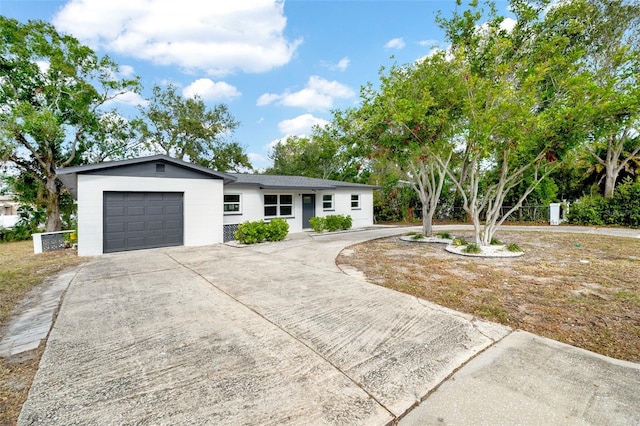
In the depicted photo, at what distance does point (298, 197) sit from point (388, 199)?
814cm

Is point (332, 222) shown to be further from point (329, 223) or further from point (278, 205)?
point (278, 205)

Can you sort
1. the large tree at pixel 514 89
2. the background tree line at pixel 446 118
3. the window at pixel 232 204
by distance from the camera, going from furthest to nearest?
the window at pixel 232 204, the background tree line at pixel 446 118, the large tree at pixel 514 89

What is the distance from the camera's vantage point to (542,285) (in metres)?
5.10

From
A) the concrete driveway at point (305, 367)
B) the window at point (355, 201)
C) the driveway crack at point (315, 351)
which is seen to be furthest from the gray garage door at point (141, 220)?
the window at point (355, 201)

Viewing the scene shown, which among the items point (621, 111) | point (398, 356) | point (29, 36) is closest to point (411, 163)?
point (621, 111)

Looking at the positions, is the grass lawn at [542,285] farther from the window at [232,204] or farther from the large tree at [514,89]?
the window at [232,204]

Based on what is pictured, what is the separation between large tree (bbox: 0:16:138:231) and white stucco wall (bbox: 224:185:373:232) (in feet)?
33.1

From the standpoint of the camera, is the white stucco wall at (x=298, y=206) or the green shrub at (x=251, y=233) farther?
the white stucco wall at (x=298, y=206)

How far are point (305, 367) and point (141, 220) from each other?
8.96 metres

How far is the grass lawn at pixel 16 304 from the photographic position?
2.20m

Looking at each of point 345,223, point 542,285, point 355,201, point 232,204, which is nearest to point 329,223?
point 345,223

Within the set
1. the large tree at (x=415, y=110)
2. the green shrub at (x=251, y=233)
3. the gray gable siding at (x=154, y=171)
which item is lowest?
the green shrub at (x=251, y=233)

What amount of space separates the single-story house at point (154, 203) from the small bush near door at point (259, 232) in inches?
41.0

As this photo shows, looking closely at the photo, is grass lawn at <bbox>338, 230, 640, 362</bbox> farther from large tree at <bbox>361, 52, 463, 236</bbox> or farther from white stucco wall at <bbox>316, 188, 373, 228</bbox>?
white stucco wall at <bbox>316, 188, 373, 228</bbox>
